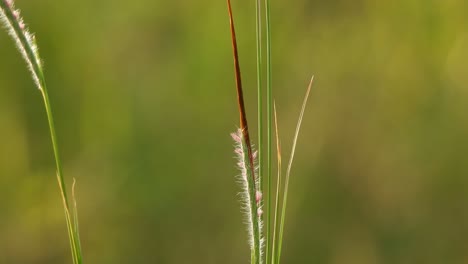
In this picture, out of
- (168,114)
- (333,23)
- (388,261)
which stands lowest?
(388,261)

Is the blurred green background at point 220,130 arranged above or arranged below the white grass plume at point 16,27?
below

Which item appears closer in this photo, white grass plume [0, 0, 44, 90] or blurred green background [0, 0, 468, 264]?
white grass plume [0, 0, 44, 90]

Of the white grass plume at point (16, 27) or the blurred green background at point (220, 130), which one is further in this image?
the blurred green background at point (220, 130)

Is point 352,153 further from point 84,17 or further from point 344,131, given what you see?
point 84,17

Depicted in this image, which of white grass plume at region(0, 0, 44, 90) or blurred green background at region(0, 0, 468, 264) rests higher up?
white grass plume at region(0, 0, 44, 90)

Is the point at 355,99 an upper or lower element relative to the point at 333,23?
lower

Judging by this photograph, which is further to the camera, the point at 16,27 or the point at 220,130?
the point at 220,130

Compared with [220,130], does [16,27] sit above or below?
above

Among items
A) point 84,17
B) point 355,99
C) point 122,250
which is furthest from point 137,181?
point 355,99
